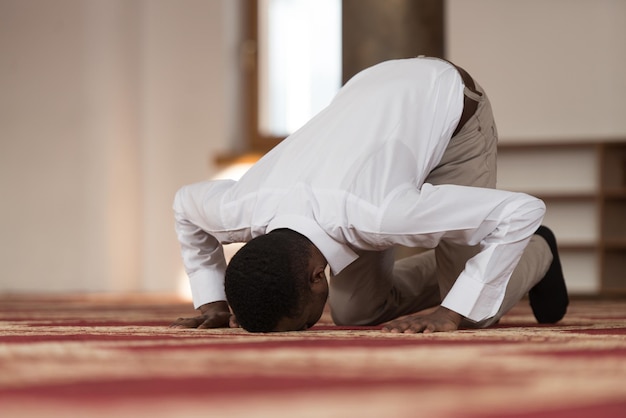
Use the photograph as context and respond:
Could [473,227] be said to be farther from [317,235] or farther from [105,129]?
[105,129]

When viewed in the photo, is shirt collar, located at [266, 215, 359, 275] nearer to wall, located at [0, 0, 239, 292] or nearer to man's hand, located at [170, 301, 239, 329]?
man's hand, located at [170, 301, 239, 329]

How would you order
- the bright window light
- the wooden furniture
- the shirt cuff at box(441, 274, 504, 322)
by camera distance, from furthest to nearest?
1. the bright window light
2. the wooden furniture
3. the shirt cuff at box(441, 274, 504, 322)

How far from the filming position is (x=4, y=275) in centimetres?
727

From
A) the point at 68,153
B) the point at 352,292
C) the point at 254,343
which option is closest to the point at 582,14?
the point at 68,153

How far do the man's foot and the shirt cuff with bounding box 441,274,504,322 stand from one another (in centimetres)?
60

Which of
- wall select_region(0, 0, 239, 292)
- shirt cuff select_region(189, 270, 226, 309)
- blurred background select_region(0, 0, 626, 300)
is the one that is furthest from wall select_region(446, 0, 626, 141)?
shirt cuff select_region(189, 270, 226, 309)

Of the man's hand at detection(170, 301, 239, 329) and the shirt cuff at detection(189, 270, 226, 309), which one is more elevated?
the shirt cuff at detection(189, 270, 226, 309)

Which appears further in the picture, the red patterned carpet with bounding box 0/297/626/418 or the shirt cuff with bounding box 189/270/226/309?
the shirt cuff with bounding box 189/270/226/309

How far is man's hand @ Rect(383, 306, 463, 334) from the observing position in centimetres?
187

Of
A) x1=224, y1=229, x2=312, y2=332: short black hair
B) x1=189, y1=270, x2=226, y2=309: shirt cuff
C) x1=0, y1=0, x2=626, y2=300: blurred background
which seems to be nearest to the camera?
x1=224, y1=229, x2=312, y2=332: short black hair

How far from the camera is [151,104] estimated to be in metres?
7.27

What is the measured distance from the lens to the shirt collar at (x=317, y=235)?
1896 mm

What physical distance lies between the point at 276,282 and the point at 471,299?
0.40 meters

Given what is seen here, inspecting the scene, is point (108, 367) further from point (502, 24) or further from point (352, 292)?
point (502, 24)
